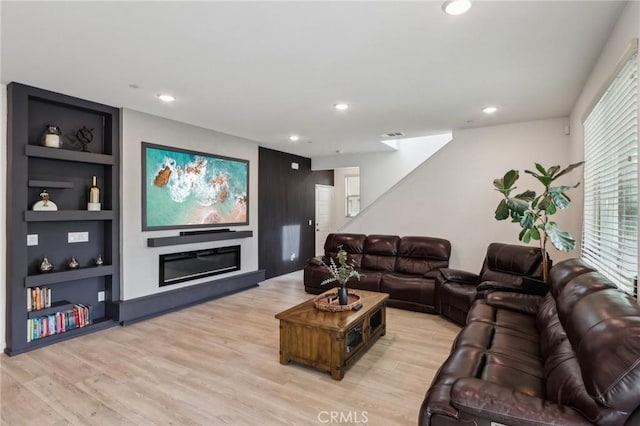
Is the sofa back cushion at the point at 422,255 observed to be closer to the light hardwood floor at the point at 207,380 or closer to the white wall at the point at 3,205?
the light hardwood floor at the point at 207,380

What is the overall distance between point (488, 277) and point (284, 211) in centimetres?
419

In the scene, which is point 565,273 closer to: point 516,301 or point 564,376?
point 516,301

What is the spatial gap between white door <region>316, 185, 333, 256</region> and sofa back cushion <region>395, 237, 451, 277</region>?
11.0ft

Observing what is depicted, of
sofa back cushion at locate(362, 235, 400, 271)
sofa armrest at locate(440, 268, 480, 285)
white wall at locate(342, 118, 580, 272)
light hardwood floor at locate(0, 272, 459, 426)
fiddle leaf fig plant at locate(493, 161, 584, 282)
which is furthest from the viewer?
sofa back cushion at locate(362, 235, 400, 271)

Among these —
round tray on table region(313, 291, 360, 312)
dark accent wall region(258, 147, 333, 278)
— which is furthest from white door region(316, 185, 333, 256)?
round tray on table region(313, 291, 360, 312)

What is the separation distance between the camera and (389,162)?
22.3 feet

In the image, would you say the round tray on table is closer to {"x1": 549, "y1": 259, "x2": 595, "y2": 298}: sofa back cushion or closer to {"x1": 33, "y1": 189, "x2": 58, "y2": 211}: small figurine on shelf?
{"x1": 549, "y1": 259, "x2": 595, "y2": 298}: sofa back cushion

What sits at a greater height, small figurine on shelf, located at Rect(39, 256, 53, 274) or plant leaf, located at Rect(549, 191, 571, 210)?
plant leaf, located at Rect(549, 191, 571, 210)

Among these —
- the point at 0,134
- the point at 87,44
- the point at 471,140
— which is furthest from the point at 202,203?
the point at 471,140

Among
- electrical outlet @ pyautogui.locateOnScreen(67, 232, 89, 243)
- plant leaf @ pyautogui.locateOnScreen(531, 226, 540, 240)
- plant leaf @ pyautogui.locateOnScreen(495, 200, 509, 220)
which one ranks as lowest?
electrical outlet @ pyautogui.locateOnScreen(67, 232, 89, 243)

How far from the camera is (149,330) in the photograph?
3783 mm

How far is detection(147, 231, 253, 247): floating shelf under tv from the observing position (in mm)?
4251

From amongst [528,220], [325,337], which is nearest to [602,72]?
[528,220]

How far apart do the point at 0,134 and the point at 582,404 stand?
4.75 metres
